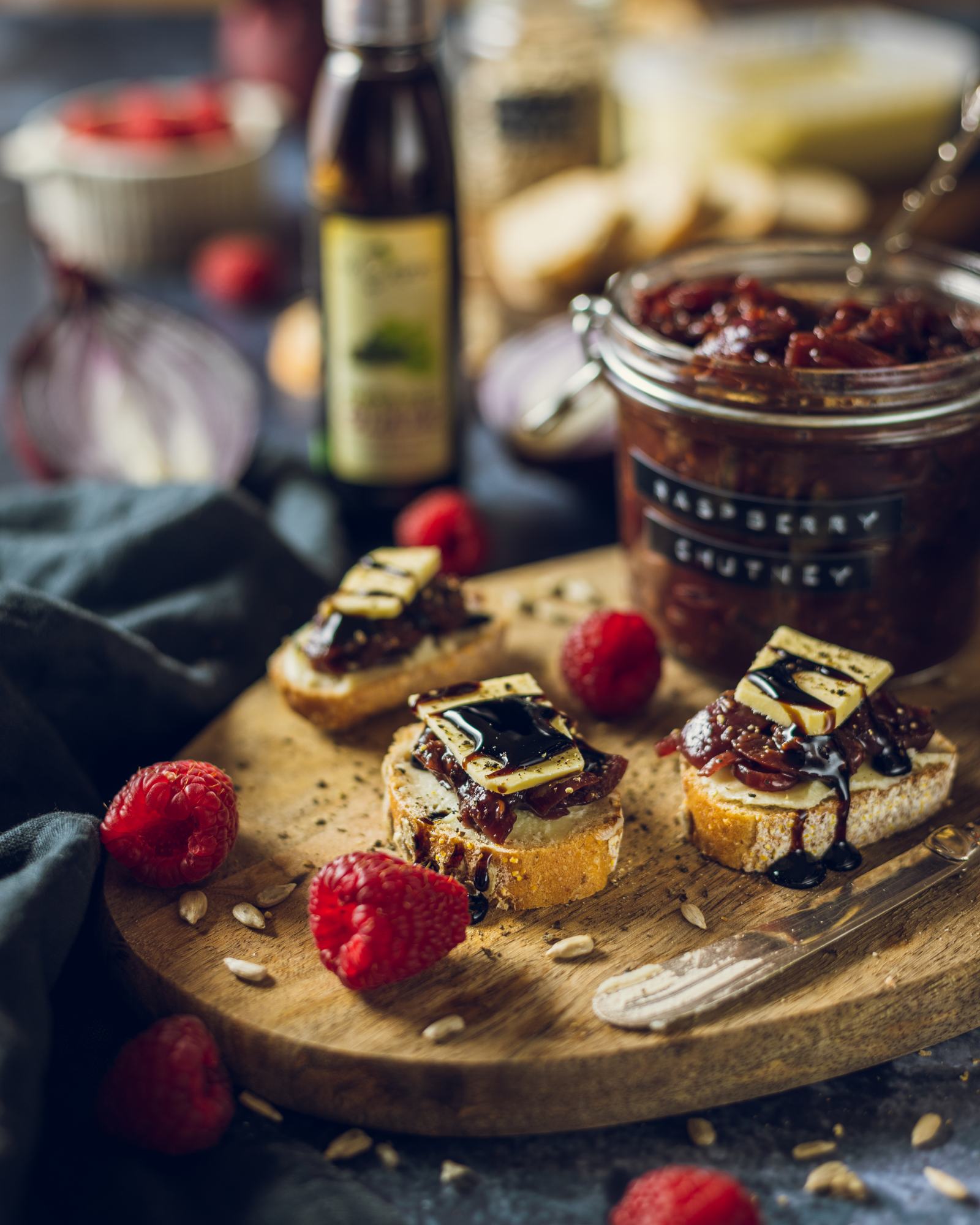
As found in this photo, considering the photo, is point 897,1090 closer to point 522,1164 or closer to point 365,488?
point 522,1164

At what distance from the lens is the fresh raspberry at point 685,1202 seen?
4.17 ft

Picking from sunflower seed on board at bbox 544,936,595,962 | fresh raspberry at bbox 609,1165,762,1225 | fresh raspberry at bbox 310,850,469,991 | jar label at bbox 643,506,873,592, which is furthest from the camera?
jar label at bbox 643,506,873,592

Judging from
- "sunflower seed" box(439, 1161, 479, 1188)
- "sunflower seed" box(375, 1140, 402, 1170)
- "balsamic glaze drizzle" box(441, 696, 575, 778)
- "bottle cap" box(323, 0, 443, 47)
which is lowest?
"sunflower seed" box(375, 1140, 402, 1170)

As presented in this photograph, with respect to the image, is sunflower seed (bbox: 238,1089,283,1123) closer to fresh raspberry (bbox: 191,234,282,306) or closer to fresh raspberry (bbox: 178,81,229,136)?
fresh raspberry (bbox: 191,234,282,306)

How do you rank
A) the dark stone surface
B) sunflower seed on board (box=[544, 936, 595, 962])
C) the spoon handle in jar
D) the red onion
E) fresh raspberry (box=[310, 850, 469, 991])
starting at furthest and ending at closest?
1. the red onion
2. the spoon handle in jar
3. sunflower seed on board (box=[544, 936, 595, 962])
4. fresh raspberry (box=[310, 850, 469, 991])
5. the dark stone surface

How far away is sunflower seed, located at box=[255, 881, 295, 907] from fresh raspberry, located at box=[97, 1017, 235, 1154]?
9.5 inches

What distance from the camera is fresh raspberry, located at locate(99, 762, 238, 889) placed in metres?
1.65

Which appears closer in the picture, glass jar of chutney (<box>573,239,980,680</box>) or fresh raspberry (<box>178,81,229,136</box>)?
glass jar of chutney (<box>573,239,980,680</box>)

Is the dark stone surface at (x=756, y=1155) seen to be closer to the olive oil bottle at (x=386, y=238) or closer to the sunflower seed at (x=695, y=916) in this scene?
the sunflower seed at (x=695, y=916)

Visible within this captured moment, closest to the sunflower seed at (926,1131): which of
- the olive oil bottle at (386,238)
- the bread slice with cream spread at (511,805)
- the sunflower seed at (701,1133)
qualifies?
the sunflower seed at (701,1133)

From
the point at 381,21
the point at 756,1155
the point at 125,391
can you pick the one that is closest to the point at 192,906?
the point at 756,1155

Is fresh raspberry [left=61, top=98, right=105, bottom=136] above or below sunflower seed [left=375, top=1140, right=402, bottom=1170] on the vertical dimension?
above

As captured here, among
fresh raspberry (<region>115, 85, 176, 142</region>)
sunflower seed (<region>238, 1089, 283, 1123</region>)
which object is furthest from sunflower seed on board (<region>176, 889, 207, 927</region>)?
fresh raspberry (<region>115, 85, 176, 142</region>)

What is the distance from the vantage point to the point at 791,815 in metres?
1.68
